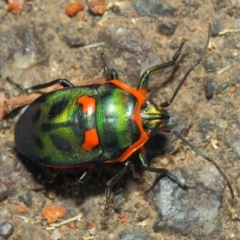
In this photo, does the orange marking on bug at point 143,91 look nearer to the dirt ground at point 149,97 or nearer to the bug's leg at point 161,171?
the dirt ground at point 149,97

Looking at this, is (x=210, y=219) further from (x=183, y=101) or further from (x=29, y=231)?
(x=29, y=231)

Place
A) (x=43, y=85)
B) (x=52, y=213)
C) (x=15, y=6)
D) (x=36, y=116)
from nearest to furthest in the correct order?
(x=36, y=116) < (x=52, y=213) < (x=43, y=85) < (x=15, y=6)

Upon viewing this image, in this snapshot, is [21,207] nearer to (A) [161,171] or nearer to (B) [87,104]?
(B) [87,104]

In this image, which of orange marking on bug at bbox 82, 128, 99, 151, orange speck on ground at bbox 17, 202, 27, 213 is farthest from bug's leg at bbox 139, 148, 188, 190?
orange speck on ground at bbox 17, 202, 27, 213

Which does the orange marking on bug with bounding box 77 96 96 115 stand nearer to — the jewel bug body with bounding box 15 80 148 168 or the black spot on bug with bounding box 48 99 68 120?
the jewel bug body with bounding box 15 80 148 168

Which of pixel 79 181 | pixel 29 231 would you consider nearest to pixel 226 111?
pixel 79 181

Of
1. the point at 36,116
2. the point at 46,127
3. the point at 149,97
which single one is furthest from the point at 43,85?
the point at 149,97
